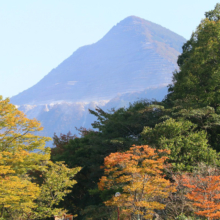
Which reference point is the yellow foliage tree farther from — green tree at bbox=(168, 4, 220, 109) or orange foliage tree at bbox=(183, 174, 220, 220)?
green tree at bbox=(168, 4, 220, 109)

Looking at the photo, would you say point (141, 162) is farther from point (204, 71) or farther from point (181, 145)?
point (204, 71)

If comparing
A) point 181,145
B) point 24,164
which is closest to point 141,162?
point 181,145

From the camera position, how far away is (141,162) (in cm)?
1556

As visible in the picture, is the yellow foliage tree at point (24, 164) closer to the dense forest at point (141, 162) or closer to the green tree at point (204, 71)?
the dense forest at point (141, 162)

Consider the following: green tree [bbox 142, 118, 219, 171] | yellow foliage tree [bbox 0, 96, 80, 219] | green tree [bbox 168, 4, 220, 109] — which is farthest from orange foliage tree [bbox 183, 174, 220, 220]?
green tree [bbox 168, 4, 220, 109]

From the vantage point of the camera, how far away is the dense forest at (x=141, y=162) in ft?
45.9

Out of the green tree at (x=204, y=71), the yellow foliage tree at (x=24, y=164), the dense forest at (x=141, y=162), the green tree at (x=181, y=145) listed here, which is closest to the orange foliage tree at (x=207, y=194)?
the dense forest at (x=141, y=162)

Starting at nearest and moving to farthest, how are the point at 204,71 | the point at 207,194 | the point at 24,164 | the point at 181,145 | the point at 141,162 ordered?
the point at 207,194
the point at 141,162
the point at 181,145
the point at 24,164
the point at 204,71

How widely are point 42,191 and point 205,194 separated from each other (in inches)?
376

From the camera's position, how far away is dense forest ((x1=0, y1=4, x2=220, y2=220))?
14.0 m

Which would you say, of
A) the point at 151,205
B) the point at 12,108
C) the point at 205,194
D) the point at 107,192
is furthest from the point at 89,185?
the point at 205,194

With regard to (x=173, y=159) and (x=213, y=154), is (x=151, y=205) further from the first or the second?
(x=213, y=154)

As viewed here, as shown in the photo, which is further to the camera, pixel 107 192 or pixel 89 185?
pixel 89 185

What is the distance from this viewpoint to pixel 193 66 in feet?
78.1
